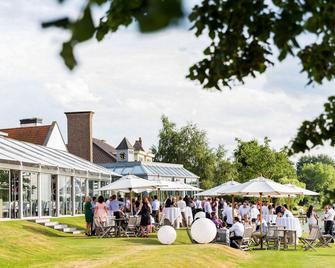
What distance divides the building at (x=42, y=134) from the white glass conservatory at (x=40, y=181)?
9921 mm

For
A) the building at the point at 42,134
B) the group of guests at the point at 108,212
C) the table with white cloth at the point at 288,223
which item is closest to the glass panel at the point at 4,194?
the group of guests at the point at 108,212

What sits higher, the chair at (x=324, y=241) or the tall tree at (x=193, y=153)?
the tall tree at (x=193, y=153)

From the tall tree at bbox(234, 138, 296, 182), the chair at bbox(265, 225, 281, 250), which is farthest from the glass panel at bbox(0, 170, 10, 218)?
the tall tree at bbox(234, 138, 296, 182)

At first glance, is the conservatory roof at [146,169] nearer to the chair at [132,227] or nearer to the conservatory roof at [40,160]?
the conservatory roof at [40,160]

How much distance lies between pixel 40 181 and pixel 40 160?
1197mm

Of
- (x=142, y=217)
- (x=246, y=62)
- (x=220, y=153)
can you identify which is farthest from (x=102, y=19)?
(x=220, y=153)

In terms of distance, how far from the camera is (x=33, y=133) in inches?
2227

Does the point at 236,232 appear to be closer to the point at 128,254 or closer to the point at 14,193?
the point at 128,254

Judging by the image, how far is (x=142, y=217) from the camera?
90.4 ft

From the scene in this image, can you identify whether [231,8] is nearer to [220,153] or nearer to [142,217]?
[142,217]

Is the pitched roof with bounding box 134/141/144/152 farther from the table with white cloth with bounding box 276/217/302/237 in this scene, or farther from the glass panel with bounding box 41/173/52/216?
the table with white cloth with bounding box 276/217/302/237

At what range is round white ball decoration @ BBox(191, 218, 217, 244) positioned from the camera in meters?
23.8

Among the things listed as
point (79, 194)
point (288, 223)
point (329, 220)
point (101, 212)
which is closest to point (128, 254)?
point (101, 212)

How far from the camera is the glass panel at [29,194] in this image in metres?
34.4
